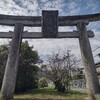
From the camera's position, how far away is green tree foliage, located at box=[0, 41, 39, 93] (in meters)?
18.6

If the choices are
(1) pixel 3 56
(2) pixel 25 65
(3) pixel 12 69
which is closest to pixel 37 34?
(3) pixel 12 69

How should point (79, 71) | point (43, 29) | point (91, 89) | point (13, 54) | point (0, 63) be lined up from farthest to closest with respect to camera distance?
point (79, 71) → point (0, 63) → point (43, 29) → point (13, 54) → point (91, 89)

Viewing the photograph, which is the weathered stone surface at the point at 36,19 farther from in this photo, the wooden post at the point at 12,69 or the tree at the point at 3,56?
the tree at the point at 3,56

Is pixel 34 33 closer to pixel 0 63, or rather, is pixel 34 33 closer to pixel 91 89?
pixel 91 89

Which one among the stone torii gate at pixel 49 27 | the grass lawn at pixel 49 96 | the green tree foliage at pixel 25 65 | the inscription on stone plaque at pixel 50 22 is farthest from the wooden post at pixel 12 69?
the green tree foliage at pixel 25 65

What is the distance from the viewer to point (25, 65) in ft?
63.3

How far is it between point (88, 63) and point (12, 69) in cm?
397

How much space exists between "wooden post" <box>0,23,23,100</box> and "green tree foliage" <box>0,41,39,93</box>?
A: 9816mm

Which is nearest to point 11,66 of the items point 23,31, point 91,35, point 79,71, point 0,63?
point 23,31

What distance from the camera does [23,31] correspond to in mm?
9734

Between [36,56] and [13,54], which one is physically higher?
[36,56]

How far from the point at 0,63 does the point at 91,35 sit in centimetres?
1234

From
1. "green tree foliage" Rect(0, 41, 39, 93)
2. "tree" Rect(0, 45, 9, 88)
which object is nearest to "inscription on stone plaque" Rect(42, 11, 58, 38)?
"green tree foliage" Rect(0, 41, 39, 93)

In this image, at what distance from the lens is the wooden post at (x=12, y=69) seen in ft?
26.2
